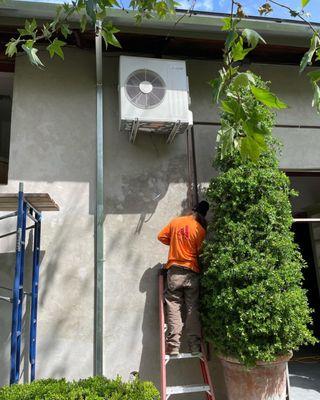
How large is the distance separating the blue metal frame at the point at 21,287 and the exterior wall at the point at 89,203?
138mm

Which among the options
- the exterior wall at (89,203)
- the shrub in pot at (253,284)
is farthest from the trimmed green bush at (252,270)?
the exterior wall at (89,203)

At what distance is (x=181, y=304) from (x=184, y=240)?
24.6 inches

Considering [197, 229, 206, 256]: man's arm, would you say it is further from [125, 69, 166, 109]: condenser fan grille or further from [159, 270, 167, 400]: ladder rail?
[125, 69, 166, 109]: condenser fan grille

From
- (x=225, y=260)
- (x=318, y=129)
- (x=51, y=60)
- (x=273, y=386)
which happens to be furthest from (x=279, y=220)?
(x=51, y=60)

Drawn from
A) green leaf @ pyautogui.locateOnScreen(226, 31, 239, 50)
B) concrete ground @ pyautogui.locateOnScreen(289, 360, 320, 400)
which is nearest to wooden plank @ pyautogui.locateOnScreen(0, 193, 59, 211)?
green leaf @ pyautogui.locateOnScreen(226, 31, 239, 50)

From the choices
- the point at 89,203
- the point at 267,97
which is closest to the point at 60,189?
the point at 89,203

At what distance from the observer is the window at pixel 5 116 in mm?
4844

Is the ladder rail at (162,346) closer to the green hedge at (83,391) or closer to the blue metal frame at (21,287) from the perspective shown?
the green hedge at (83,391)

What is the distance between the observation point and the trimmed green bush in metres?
3.20

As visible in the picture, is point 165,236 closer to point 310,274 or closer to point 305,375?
point 305,375

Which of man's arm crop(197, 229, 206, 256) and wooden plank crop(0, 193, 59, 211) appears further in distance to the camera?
man's arm crop(197, 229, 206, 256)

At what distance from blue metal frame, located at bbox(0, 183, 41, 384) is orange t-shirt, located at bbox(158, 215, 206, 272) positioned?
1.25 meters

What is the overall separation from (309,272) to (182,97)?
4642mm

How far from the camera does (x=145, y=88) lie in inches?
161
